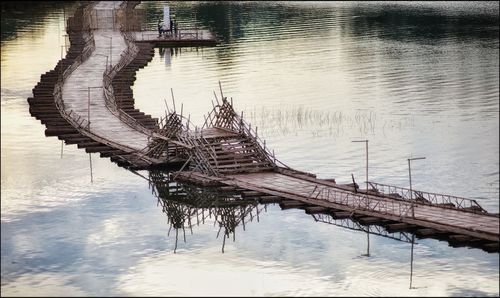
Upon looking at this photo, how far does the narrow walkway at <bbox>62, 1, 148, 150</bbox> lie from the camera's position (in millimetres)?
70062

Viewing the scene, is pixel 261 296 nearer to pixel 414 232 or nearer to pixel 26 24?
pixel 414 232

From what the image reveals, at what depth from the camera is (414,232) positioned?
49.3 m

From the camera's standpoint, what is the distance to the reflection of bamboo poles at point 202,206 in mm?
53781

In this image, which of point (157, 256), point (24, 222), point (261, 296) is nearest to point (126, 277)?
point (157, 256)

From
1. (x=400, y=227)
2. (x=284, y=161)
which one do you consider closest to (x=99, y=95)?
(x=284, y=161)

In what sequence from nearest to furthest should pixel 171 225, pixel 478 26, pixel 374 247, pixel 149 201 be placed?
1. pixel 374 247
2. pixel 171 225
3. pixel 149 201
4. pixel 478 26

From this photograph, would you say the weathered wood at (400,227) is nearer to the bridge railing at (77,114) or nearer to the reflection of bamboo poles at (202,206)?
the reflection of bamboo poles at (202,206)

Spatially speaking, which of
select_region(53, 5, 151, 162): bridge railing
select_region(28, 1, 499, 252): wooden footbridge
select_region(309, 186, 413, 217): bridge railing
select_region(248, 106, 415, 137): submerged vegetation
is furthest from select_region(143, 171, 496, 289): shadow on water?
select_region(248, 106, 415, 137): submerged vegetation

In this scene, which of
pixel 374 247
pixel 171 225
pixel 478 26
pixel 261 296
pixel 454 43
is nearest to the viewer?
pixel 261 296

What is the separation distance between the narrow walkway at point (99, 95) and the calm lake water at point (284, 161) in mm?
2669

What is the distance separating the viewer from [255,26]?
13588cm

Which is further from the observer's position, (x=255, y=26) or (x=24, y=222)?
(x=255, y=26)

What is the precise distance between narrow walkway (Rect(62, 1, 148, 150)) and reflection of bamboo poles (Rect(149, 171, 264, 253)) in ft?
26.2

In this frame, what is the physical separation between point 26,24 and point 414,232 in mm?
98875
